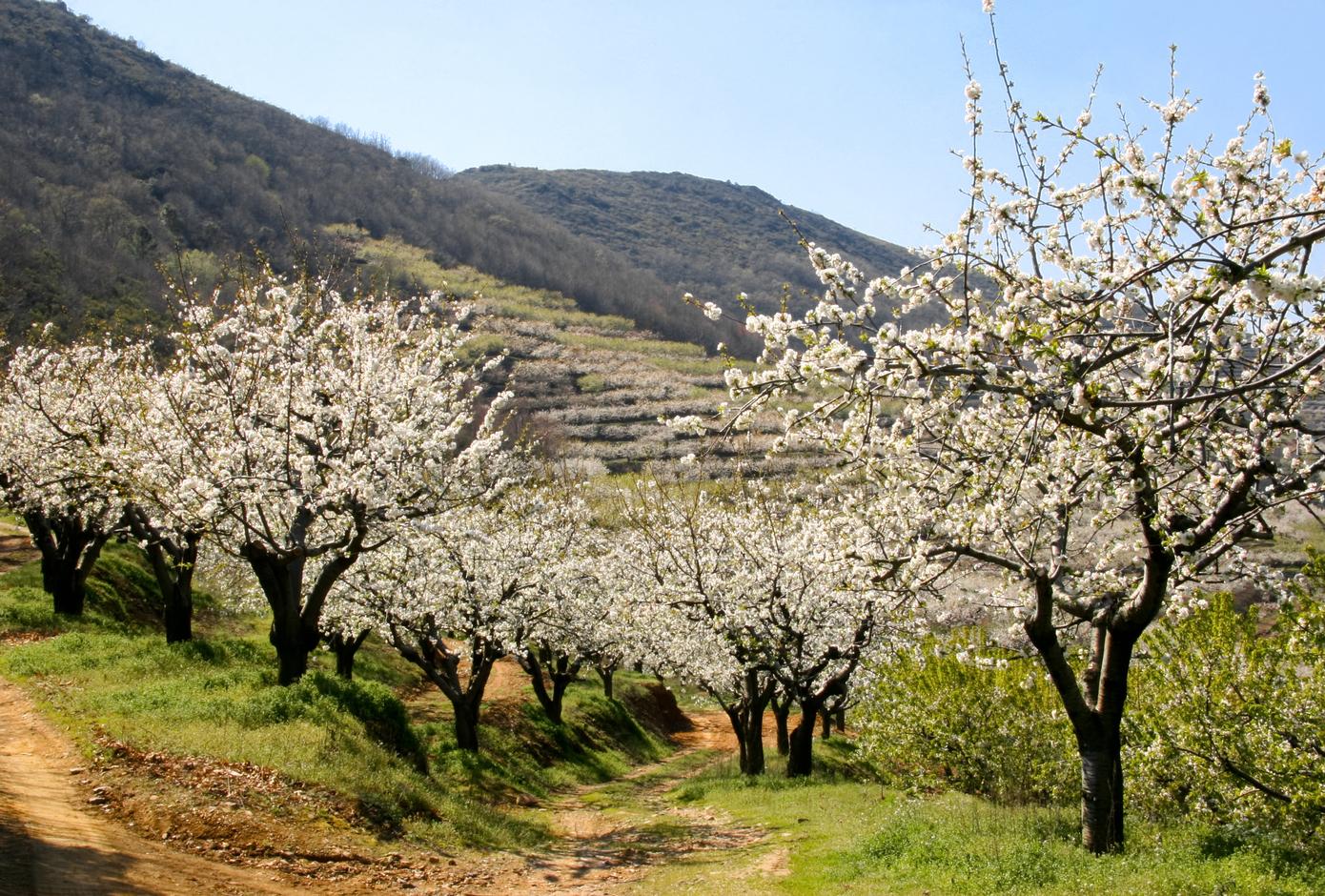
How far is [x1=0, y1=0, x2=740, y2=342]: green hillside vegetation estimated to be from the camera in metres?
83.1

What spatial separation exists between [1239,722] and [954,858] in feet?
14.4

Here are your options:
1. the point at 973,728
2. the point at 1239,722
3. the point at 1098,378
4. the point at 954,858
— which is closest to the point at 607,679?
the point at 973,728

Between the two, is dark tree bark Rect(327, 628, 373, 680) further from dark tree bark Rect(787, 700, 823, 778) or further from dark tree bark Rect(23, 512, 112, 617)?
dark tree bark Rect(787, 700, 823, 778)

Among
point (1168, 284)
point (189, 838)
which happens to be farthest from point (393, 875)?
point (1168, 284)

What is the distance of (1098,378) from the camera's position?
8234mm

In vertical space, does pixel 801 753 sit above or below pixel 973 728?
below

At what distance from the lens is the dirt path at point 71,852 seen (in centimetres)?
838

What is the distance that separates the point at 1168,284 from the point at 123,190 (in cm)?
13308

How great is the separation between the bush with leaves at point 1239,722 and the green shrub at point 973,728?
199 centimetres

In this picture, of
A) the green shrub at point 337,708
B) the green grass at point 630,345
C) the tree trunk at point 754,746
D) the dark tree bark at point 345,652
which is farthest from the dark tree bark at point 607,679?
the green grass at point 630,345

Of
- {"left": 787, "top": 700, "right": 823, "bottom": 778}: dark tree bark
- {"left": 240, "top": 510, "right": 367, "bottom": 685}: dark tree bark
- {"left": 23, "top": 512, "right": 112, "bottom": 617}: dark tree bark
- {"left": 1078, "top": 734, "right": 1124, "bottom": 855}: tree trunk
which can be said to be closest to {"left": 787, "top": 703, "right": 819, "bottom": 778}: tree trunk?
{"left": 787, "top": 700, "right": 823, "bottom": 778}: dark tree bark

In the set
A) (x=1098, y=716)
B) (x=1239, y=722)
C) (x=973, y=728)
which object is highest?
(x=1098, y=716)

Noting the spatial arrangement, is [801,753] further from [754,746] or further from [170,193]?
[170,193]

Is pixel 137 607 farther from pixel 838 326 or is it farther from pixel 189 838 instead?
pixel 838 326
